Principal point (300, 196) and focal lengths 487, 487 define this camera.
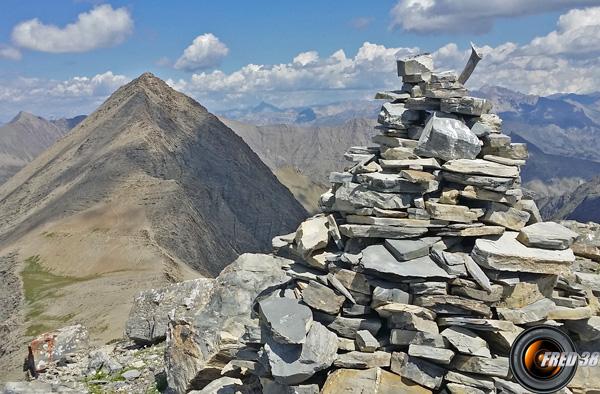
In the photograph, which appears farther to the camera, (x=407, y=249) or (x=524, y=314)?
(x=407, y=249)

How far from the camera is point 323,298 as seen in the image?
12.3 m

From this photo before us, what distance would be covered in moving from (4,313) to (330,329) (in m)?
60.2

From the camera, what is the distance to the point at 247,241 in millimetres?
102438

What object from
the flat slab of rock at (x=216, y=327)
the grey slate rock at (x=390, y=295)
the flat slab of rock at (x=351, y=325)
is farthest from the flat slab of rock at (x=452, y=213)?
the flat slab of rock at (x=216, y=327)

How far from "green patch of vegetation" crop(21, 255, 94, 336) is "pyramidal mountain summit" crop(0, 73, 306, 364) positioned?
236 millimetres

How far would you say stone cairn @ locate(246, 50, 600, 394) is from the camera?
11.2m

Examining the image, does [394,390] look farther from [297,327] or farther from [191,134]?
[191,134]

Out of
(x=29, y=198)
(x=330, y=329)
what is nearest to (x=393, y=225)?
(x=330, y=329)

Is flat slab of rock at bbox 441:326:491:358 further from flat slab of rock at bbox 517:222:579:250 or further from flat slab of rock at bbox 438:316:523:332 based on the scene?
flat slab of rock at bbox 517:222:579:250

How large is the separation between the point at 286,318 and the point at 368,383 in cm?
246

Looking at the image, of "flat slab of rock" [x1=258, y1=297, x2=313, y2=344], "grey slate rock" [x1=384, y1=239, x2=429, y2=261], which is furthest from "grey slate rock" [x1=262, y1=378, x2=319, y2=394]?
"grey slate rock" [x1=384, y1=239, x2=429, y2=261]

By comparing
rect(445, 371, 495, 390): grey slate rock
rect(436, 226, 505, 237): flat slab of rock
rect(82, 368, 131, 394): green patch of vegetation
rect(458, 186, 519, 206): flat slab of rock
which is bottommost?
rect(82, 368, 131, 394): green patch of vegetation

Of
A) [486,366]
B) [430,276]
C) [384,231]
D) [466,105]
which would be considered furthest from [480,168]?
[486,366]

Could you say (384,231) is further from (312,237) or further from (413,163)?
(312,237)
